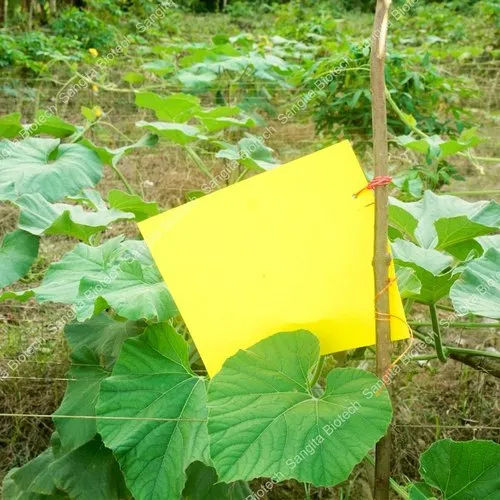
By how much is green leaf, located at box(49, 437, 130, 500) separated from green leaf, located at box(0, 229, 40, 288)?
0.23 m

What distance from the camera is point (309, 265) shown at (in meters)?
0.64

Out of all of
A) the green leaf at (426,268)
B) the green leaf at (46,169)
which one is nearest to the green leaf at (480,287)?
the green leaf at (426,268)

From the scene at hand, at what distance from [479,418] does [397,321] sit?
0.45 m

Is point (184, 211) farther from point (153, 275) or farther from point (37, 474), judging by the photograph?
point (37, 474)

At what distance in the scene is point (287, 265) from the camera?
2.09ft

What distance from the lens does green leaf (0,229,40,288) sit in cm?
87

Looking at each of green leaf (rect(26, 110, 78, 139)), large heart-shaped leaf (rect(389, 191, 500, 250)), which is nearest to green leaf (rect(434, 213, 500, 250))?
large heart-shaped leaf (rect(389, 191, 500, 250))

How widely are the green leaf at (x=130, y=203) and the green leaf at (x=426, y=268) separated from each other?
38 cm

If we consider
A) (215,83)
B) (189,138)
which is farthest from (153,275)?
(215,83)

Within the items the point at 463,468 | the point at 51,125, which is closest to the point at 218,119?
the point at 51,125

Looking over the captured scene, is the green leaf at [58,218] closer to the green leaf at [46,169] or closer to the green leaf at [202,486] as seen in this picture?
the green leaf at [46,169]

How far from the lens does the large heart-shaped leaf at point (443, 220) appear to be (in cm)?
79

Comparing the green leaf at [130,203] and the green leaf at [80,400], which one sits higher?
the green leaf at [130,203]

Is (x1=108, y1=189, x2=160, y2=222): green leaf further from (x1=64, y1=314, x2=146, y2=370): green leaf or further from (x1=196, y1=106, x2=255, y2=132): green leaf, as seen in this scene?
(x1=196, y1=106, x2=255, y2=132): green leaf
